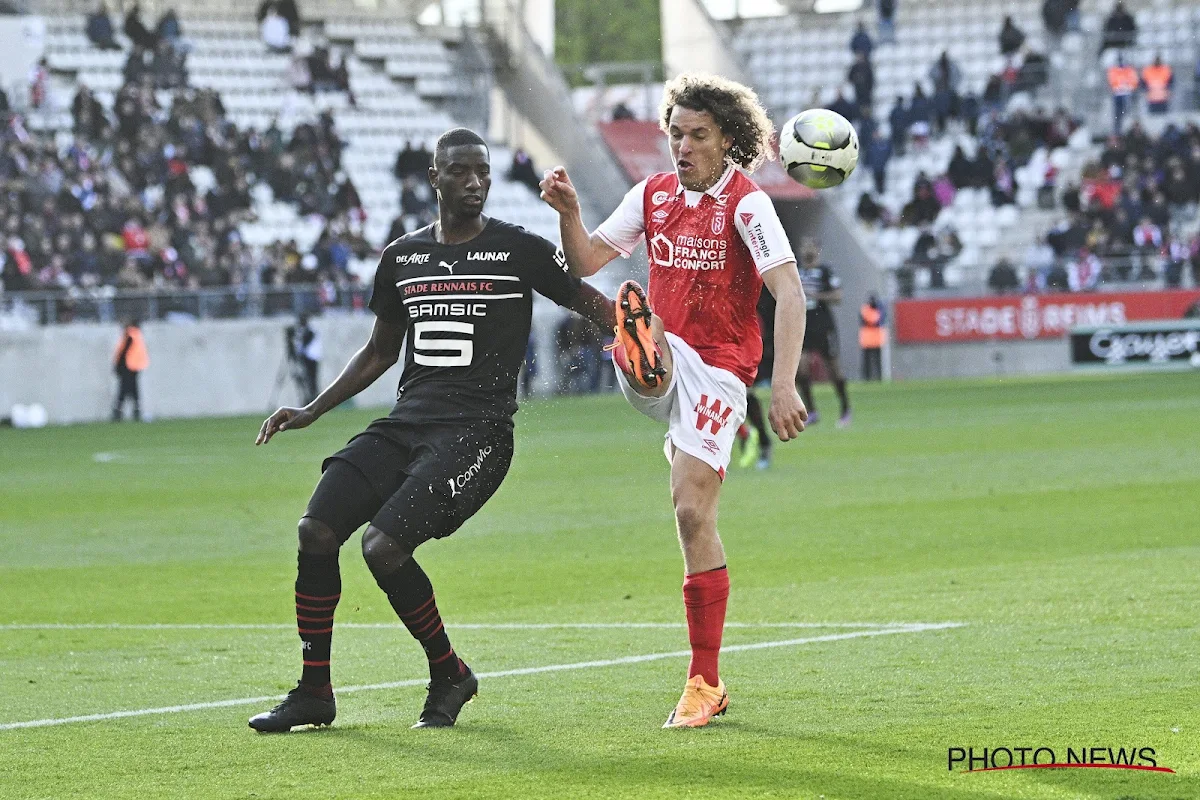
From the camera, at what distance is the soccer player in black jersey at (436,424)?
668 centimetres

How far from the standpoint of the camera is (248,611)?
10.2 meters

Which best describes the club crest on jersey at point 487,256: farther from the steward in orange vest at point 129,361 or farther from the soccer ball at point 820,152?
the steward in orange vest at point 129,361

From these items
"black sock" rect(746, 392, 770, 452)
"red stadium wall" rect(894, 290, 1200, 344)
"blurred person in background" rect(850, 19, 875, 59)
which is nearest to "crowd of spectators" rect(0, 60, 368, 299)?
"red stadium wall" rect(894, 290, 1200, 344)

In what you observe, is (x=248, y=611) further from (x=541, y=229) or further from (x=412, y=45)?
(x=412, y=45)

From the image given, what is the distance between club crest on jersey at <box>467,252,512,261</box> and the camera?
692 centimetres

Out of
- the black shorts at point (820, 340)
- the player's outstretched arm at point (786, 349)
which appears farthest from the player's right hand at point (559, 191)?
the black shorts at point (820, 340)

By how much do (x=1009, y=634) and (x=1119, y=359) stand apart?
30.6 meters

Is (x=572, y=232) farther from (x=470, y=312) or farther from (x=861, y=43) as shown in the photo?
(x=861, y=43)

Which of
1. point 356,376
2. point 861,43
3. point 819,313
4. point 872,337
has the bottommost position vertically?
point 872,337

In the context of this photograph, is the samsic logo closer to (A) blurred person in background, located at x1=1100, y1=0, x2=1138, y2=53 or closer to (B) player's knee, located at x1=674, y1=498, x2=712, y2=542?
(B) player's knee, located at x1=674, y1=498, x2=712, y2=542

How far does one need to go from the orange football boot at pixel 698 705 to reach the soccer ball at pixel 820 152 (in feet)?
6.40

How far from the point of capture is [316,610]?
6.71m

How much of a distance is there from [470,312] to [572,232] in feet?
1.41

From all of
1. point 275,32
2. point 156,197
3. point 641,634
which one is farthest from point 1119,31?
point 641,634
